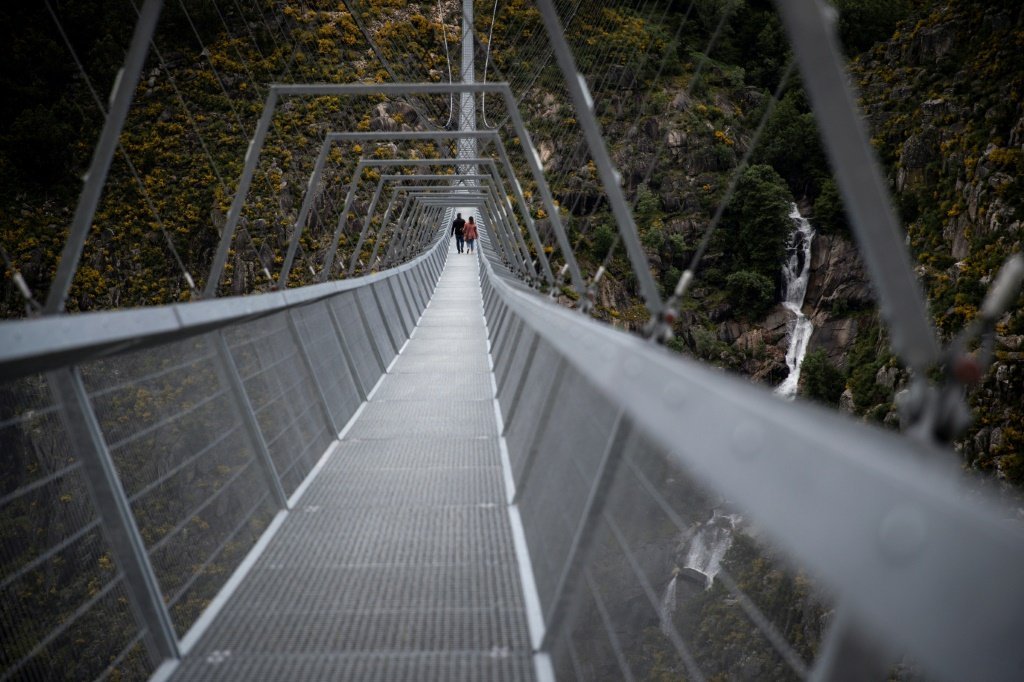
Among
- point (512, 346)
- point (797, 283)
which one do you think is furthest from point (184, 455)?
point (797, 283)

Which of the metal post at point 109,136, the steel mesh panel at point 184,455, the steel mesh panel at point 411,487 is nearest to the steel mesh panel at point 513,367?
the steel mesh panel at point 411,487

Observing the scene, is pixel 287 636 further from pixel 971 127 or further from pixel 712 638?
pixel 971 127

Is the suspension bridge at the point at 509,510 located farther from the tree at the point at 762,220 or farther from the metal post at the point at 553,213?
the tree at the point at 762,220

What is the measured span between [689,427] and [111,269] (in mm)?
61790

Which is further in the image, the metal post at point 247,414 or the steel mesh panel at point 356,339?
the steel mesh panel at point 356,339

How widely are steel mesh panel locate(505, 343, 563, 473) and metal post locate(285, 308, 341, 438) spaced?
58.0 inches

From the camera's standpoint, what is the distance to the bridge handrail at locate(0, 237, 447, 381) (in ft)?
7.22

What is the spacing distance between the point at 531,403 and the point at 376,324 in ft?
20.5

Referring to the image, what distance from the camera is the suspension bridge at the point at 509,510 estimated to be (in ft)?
3.23

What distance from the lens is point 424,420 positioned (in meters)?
7.91

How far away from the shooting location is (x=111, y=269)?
186ft

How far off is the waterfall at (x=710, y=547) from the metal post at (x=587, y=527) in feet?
1.14

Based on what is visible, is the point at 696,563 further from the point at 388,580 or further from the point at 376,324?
the point at 376,324

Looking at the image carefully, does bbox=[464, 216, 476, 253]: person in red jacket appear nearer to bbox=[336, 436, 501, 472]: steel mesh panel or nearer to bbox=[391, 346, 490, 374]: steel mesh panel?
bbox=[391, 346, 490, 374]: steel mesh panel
